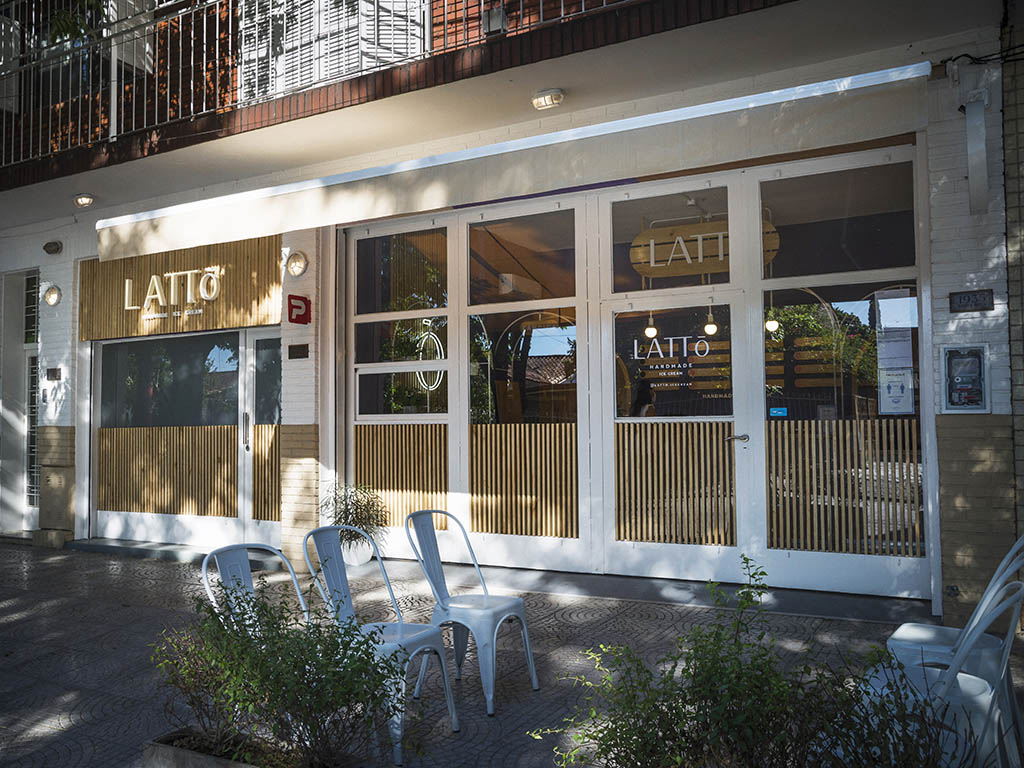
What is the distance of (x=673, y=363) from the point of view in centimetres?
693

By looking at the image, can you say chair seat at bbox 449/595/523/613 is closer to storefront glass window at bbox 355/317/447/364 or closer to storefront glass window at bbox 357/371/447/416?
storefront glass window at bbox 357/371/447/416

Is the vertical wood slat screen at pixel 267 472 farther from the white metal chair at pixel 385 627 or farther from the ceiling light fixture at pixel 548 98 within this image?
the white metal chair at pixel 385 627

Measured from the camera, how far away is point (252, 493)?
8.98 meters

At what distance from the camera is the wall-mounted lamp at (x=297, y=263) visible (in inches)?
332

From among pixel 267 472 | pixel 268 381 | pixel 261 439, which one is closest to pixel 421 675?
pixel 267 472

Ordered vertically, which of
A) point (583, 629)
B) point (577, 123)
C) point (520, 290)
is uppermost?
point (577, 123)

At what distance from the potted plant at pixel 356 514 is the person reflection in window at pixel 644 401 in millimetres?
2827

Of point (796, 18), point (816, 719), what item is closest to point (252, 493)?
point (796, 18)

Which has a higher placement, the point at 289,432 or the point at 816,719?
the point at 289,432

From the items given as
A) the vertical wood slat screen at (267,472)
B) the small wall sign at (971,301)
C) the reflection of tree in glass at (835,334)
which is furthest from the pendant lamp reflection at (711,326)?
the vertical wood slat screen at (267,472)

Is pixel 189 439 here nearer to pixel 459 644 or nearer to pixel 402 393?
pixel 402 393

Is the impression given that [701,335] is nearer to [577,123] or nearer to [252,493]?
[577,123]

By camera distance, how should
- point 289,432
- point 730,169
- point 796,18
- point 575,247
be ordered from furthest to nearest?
point 289,432 < point 575,247 < point 730,169 < point 796,18

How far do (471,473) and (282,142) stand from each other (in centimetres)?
360
